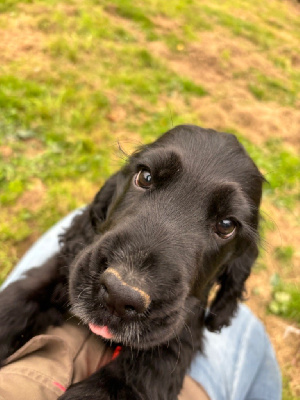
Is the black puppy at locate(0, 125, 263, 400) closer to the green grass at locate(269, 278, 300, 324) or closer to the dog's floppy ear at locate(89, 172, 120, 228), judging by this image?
the dog's floppy ear at locate(89, 172, 120, 228)

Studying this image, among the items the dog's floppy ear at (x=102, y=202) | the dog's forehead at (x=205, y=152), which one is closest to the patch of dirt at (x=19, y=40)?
the dog's floppy ear at (x=102, y=202)

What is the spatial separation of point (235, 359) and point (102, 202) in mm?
1647

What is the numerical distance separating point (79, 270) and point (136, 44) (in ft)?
17.3

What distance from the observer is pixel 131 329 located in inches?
57.2

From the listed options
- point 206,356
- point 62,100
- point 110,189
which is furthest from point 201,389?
point 62,100

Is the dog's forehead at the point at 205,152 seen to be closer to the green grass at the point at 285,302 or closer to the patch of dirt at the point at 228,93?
the green grass at the point at 285,302

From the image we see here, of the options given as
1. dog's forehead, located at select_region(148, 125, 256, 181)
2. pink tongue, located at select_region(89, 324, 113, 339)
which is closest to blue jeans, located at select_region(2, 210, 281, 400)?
pink tongue, located at select_region(89, 324, 113, 339)

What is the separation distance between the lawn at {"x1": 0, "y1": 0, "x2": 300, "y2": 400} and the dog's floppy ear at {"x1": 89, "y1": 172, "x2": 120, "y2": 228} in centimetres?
69

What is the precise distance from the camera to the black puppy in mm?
1473

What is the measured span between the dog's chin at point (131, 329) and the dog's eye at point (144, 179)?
73cm

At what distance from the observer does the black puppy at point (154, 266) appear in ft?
4.83

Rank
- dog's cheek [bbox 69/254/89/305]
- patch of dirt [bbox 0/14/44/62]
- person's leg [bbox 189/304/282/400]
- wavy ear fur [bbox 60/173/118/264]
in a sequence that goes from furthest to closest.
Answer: patch of dirt [bbox 0/14/44/62] → person's leg [bbox 189/304/282/400] → wavy ear fur [bbox 60/173/118/264] → dog's cheek [bbox 69/254/89/305]

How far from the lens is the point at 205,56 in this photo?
21.1 ft

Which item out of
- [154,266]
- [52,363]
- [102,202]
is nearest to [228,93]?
[102,202]
